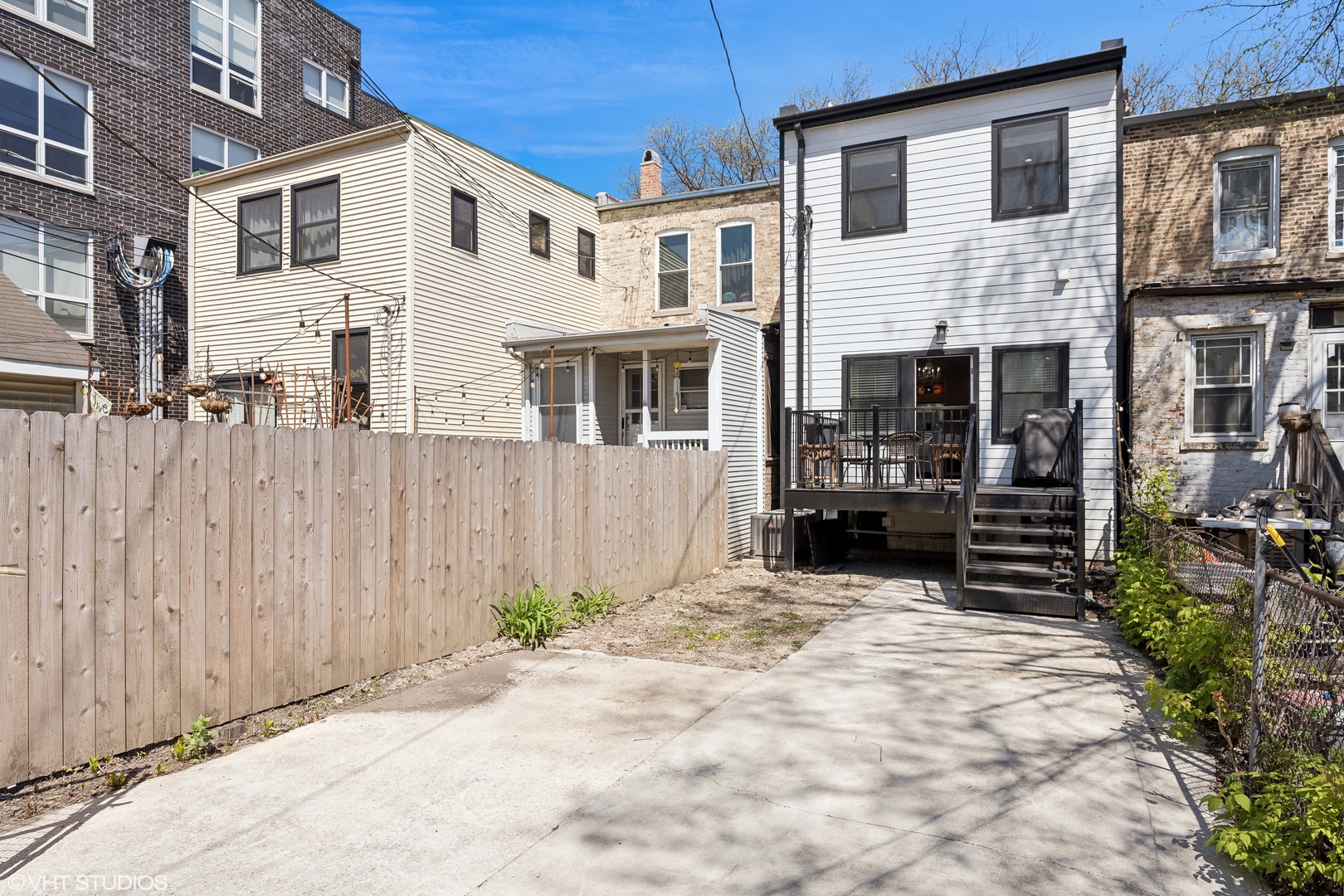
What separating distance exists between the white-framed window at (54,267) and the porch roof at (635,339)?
8.07m

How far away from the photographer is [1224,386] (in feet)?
34.4

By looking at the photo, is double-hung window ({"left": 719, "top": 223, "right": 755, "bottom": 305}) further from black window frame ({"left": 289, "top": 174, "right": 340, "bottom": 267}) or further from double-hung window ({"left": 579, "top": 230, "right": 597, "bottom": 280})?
black window frame ({"left": 289, "top": 174, "right": 340, "bottom": 267})

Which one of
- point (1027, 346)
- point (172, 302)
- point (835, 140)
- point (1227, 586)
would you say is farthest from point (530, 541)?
point (172, 302)

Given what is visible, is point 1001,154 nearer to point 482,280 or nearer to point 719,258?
point 719,258

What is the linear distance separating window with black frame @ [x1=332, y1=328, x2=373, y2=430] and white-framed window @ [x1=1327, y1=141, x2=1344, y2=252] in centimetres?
1445

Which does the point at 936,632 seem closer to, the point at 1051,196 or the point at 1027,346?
the point at 1027,346

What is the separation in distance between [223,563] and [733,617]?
204 inches

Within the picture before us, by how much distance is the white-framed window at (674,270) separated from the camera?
53.1ft

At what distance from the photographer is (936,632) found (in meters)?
7.68

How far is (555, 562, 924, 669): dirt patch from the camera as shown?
6.88m

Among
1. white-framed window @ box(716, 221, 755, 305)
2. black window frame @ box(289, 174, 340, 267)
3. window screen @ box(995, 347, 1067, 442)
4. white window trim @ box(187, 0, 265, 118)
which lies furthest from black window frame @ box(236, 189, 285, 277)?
window screen @ box(995, 347, 1067, 442)

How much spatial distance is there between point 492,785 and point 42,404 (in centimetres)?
1359

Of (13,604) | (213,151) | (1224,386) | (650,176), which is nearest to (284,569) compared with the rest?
(13,604)

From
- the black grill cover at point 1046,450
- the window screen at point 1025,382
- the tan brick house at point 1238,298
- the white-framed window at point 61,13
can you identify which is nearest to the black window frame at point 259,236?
the white-framed window at point 61,13
